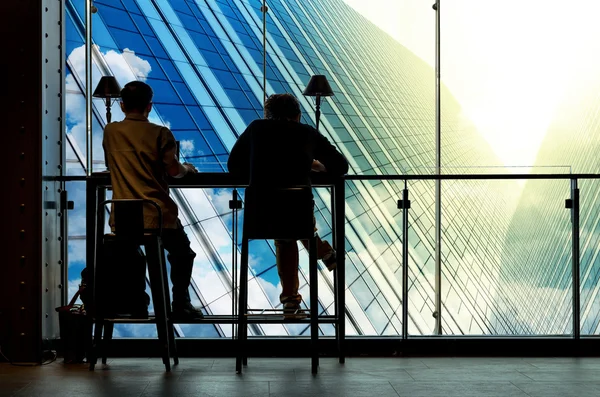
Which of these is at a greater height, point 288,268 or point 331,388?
point 288,268

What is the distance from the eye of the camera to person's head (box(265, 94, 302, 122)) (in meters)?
3.53

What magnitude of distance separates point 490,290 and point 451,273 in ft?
3.95

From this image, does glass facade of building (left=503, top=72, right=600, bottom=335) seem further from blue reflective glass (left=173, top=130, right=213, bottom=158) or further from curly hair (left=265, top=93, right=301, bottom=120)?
blue reflective glass (left=173, top=130, right=213, bottom=158)

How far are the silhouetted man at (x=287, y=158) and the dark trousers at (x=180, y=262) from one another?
0.40 metres

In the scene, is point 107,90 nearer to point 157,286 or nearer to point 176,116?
point 157,286

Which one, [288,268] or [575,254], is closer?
[288,268]

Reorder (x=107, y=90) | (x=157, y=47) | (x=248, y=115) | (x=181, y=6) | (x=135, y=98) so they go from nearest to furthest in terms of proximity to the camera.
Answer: (x=135, y=98), (x=107, y=90), (x=157, y=47), (x=181, y=6), (x=248, y=115)

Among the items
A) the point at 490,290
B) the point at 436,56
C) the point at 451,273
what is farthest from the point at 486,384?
the point at 436,56

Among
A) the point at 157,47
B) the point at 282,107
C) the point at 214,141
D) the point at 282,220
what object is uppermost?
the point at 157,47

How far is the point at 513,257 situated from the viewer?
495cm

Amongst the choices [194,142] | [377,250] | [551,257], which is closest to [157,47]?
[194,142]

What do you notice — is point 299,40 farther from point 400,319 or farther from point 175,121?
point 400,319

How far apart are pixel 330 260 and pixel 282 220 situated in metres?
0.46

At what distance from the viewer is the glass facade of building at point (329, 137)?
416cm
